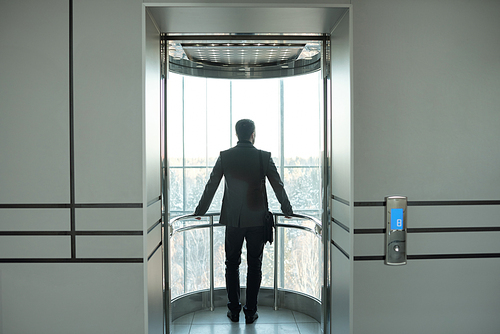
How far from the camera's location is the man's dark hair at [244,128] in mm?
3051

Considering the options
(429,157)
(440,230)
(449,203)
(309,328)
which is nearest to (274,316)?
(309,328)

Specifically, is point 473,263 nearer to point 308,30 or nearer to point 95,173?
point 308,30

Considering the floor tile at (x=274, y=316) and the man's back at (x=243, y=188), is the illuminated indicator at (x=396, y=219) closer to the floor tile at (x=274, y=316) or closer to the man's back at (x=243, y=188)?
the man's back at (x=243, y=188)

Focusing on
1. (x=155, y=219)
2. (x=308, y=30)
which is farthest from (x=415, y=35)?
(x=155, y=219)

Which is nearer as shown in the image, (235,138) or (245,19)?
(245,19)

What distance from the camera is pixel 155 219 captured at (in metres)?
2.44

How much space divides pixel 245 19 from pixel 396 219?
5.25 ft

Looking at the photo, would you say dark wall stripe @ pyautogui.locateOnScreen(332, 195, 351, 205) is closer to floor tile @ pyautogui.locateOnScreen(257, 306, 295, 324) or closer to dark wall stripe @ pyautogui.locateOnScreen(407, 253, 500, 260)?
dark wall stripe @ pyautogui.locateOnScreen(407, 253, 500, 260)

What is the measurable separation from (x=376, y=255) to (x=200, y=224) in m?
1.54

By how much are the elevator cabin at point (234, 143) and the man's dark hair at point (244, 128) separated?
0.05 metres

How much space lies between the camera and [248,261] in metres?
3.10

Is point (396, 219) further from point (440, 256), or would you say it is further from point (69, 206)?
point (69, 206)

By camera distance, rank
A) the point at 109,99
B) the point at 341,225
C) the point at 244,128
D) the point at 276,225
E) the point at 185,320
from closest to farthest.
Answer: the point at 109,99 → the point at 341,225 → the point at 244,128 → the point at 185,320 → the point at 276,225

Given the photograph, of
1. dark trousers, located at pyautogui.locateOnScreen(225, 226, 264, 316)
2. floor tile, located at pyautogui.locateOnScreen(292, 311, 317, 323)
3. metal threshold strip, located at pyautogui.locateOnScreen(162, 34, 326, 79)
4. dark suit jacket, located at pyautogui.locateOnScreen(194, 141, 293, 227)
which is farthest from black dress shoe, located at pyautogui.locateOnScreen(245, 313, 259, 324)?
metal threshold strip, located at pyautogui.locateOnScreen(162, 34, 326, 79)
